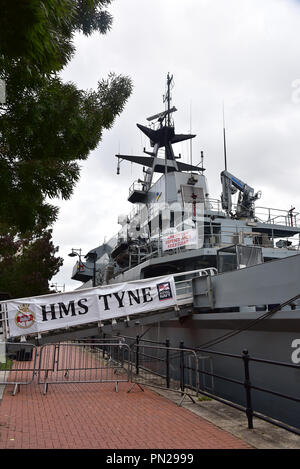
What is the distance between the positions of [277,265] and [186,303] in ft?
13.3

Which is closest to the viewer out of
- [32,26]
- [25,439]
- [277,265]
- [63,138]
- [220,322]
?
[32,26]

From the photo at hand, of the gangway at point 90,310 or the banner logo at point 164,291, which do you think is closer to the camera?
the gangway at point 90,310

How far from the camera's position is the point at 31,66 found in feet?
13.7

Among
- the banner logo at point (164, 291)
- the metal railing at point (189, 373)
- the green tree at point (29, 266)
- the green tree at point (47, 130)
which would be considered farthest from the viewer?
the green tree at point (29, 266)

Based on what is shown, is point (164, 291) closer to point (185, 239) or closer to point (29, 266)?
point (185, 239)

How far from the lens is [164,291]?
11.8 metres

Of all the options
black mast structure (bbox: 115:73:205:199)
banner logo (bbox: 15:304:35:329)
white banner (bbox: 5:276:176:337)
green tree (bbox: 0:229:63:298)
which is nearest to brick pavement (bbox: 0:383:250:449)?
banner logo (bbox: 15:304:35:329)

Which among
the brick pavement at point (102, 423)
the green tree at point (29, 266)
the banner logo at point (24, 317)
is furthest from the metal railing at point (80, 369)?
the green tree at point (29, 266)

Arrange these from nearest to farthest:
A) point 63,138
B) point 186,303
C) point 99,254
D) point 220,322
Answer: point 63,138 < point 220,322 < point 186,303 < point 99,254

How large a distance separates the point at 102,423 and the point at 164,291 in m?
6.06

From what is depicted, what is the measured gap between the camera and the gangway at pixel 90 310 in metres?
10.4

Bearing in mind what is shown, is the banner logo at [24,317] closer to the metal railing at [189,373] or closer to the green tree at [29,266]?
the metal railing at [189,373]
